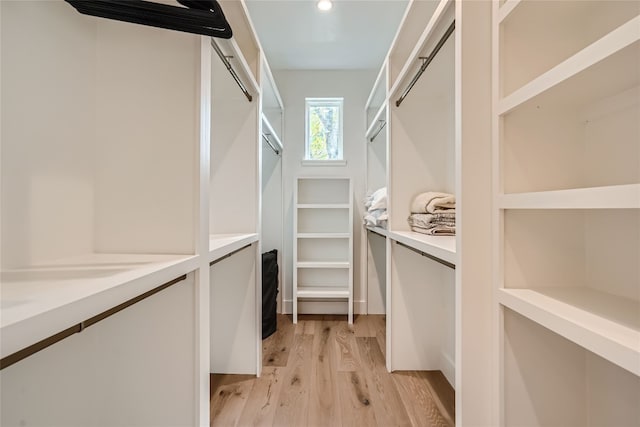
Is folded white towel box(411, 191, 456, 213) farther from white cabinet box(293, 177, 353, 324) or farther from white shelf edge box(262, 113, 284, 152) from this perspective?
white cabinet box(293, 177, 353, 324)

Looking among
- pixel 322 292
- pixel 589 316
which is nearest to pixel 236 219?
pixel 322 292

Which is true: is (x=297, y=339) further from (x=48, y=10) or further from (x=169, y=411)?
(x=48, y=10)

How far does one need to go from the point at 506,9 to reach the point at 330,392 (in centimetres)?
183

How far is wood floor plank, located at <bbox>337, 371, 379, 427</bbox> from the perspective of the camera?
4.81 ft

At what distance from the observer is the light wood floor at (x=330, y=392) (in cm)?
149

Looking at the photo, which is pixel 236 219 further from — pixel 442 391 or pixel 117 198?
pixel 442 391

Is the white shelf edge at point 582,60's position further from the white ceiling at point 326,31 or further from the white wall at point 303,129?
the white wall at point 303,129

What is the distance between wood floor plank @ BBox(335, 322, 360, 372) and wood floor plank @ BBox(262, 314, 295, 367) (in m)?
0.36

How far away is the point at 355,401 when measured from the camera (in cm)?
162

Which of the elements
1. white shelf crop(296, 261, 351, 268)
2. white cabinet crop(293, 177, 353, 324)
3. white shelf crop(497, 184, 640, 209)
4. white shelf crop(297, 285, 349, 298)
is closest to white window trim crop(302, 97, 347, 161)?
white cabinet crop(293, 177, 353, 324)

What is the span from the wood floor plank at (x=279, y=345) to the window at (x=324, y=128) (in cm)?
163

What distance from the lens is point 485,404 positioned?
973mm

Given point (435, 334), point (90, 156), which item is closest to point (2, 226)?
point (90, 156)

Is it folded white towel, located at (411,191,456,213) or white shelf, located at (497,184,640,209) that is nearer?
white shelf, located at (497,184,640,209)
